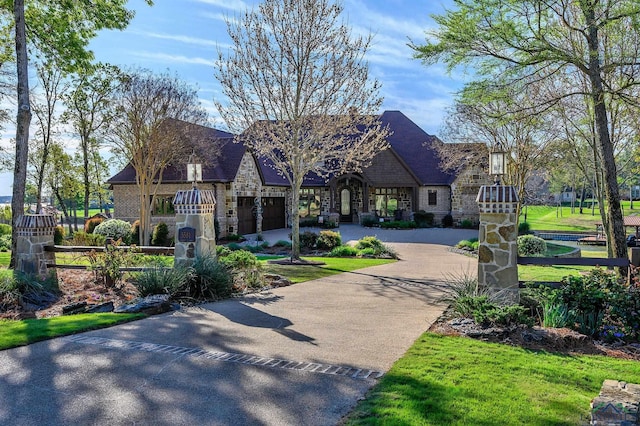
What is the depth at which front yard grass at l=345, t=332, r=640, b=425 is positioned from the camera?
12.8 ft

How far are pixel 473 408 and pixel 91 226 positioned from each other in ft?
84.3

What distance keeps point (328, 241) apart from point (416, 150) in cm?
1803

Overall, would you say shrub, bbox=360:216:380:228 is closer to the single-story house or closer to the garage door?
the single-story house

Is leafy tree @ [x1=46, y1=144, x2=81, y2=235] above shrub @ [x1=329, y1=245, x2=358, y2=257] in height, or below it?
above

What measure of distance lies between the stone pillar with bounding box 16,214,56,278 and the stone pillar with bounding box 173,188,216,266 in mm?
3343

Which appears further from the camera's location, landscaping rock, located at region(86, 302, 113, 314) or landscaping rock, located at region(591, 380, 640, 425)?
landscaping rock, located at region(86, 302, 113, 314)

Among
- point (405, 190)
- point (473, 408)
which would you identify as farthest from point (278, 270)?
point (405, 190)

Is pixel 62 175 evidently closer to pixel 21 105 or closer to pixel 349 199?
pixel 349 199

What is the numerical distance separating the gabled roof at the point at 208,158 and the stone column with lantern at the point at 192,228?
1336 cm

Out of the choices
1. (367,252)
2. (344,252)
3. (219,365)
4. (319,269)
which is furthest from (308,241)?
(219,365)

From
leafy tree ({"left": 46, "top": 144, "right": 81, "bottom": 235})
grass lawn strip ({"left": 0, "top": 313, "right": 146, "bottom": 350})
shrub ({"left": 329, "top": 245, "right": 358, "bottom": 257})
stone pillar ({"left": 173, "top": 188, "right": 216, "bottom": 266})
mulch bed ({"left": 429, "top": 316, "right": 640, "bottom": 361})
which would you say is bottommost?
shrub ({"left": 329, "top": 245, "right": 358, "bottom": 257})

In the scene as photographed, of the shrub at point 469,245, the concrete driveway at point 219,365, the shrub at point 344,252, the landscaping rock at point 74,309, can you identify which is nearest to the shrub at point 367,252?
the shrub at point 344,252

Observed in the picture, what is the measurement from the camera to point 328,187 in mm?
34188

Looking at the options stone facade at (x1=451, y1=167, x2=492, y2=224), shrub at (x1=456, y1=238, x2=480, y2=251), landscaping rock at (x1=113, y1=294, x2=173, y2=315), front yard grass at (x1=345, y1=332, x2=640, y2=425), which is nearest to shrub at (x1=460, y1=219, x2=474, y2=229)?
stone facade at (x1=451, y1=167, x2=492, y2=224)
